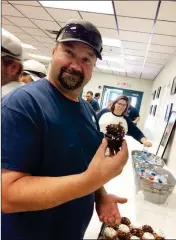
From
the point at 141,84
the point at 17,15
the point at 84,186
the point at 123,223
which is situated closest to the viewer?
the point at 84,186

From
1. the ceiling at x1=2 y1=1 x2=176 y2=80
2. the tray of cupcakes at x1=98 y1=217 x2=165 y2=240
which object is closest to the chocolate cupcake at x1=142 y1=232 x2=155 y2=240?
the tray of cupcakes at x1=98 y1=217 x2=165 y2=240

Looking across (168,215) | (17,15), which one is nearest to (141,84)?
(17,15)

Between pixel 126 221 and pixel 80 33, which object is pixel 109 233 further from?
pixel 80 33

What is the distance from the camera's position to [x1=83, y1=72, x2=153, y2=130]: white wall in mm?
7957

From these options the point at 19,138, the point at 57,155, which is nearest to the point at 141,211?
the point at 57,155

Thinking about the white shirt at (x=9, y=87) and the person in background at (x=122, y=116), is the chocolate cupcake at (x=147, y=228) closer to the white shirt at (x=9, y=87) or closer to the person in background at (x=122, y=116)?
the white shirt at (x=9, y=87)

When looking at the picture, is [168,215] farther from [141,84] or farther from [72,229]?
[141,84]

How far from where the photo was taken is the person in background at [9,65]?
550 mm

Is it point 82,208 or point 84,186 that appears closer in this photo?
point 84,186

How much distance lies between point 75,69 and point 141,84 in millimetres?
7668

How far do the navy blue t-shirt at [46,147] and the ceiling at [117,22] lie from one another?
148cm

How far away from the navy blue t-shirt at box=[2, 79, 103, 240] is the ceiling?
58.4 inches

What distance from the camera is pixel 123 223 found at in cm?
84

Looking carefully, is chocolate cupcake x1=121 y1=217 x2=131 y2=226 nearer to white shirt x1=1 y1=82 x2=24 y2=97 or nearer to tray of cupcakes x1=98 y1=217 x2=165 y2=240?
tray of cupcakes x1=98 y1=217 x2=165 y2=240
